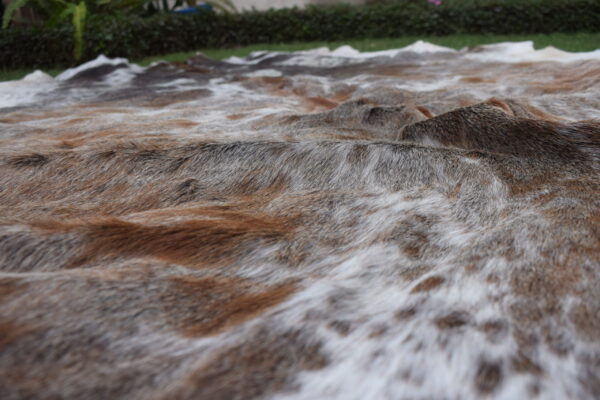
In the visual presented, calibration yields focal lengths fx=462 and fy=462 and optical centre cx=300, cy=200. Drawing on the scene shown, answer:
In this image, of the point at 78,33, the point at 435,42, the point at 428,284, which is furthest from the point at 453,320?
the point at 435,42

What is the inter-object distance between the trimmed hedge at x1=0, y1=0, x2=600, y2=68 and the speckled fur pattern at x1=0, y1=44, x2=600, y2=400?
398 centimetres

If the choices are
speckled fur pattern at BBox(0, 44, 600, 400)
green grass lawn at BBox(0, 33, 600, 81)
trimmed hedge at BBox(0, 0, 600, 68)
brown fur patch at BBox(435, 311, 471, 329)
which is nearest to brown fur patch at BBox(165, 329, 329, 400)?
speckled fur pattern at BBox(0, 44, 600, 400)

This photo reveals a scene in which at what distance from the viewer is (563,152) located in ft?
4.29

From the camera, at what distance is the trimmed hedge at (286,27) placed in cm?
521

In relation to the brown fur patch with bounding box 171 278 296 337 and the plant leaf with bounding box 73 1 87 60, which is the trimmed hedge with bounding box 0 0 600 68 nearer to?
the plant leaf with bounding box 73 1 87 60

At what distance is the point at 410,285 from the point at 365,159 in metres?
0.60

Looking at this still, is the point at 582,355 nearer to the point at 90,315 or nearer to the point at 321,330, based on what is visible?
the point at 321,330

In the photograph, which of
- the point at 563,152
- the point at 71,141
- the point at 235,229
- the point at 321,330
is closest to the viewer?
the point at 321,330

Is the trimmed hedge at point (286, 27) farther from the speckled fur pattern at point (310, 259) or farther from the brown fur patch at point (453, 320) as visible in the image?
the brown fur patch at point (453, 320)

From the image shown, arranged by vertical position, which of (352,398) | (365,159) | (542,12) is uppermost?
(542,12)

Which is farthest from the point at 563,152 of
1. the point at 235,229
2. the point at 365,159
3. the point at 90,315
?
the point at 90,315

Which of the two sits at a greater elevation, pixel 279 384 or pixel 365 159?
pixel 365 159

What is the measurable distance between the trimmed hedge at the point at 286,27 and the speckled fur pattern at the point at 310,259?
13.0 feet

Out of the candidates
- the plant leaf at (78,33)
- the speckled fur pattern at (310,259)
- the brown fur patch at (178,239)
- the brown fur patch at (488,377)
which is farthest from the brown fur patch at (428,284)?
the plant leaf at (78,33)
